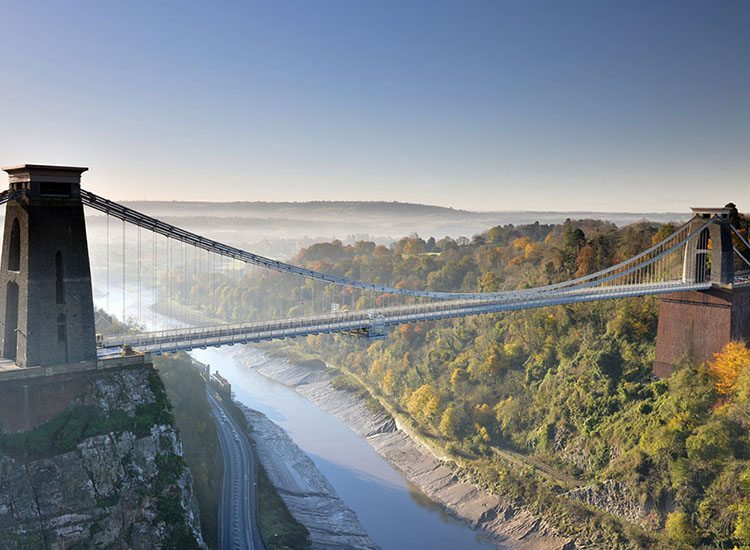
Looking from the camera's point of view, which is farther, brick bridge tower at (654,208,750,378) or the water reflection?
brick bridge tower at (654,208,750,378)

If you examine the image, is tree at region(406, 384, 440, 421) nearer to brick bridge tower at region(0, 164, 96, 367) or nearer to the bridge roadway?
the bridge roadway

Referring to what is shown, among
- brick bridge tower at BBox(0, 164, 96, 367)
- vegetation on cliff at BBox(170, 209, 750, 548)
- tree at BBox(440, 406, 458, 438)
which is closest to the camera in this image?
brick bridge tower at BBox(0, 164, 96, 367)

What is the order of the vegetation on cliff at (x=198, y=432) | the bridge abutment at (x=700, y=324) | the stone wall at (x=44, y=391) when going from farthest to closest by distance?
1. the bridge abutment at (x=700, y=324)
2. the vegetation on cliff at (x=198, y=432)
3. the stone wall at (x=44, y=391)

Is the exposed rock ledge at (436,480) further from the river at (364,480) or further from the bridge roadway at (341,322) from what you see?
the bridge roadway at (341,322)

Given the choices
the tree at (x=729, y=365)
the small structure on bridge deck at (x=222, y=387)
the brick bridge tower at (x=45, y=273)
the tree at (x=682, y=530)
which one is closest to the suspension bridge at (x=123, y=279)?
the brick bridge tower at (x=45, y=273)

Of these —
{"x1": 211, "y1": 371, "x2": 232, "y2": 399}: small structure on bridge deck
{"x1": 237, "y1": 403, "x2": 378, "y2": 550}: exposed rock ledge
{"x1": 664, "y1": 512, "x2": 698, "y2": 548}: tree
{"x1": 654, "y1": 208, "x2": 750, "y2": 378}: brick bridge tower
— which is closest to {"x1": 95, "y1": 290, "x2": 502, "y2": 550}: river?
{"x1": 237, "y1": 403, "x2": 378, "y2": 550}: exposed rock ledge

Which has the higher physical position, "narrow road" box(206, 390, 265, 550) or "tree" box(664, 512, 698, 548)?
"tree" box(664, 512, 698, 548)
